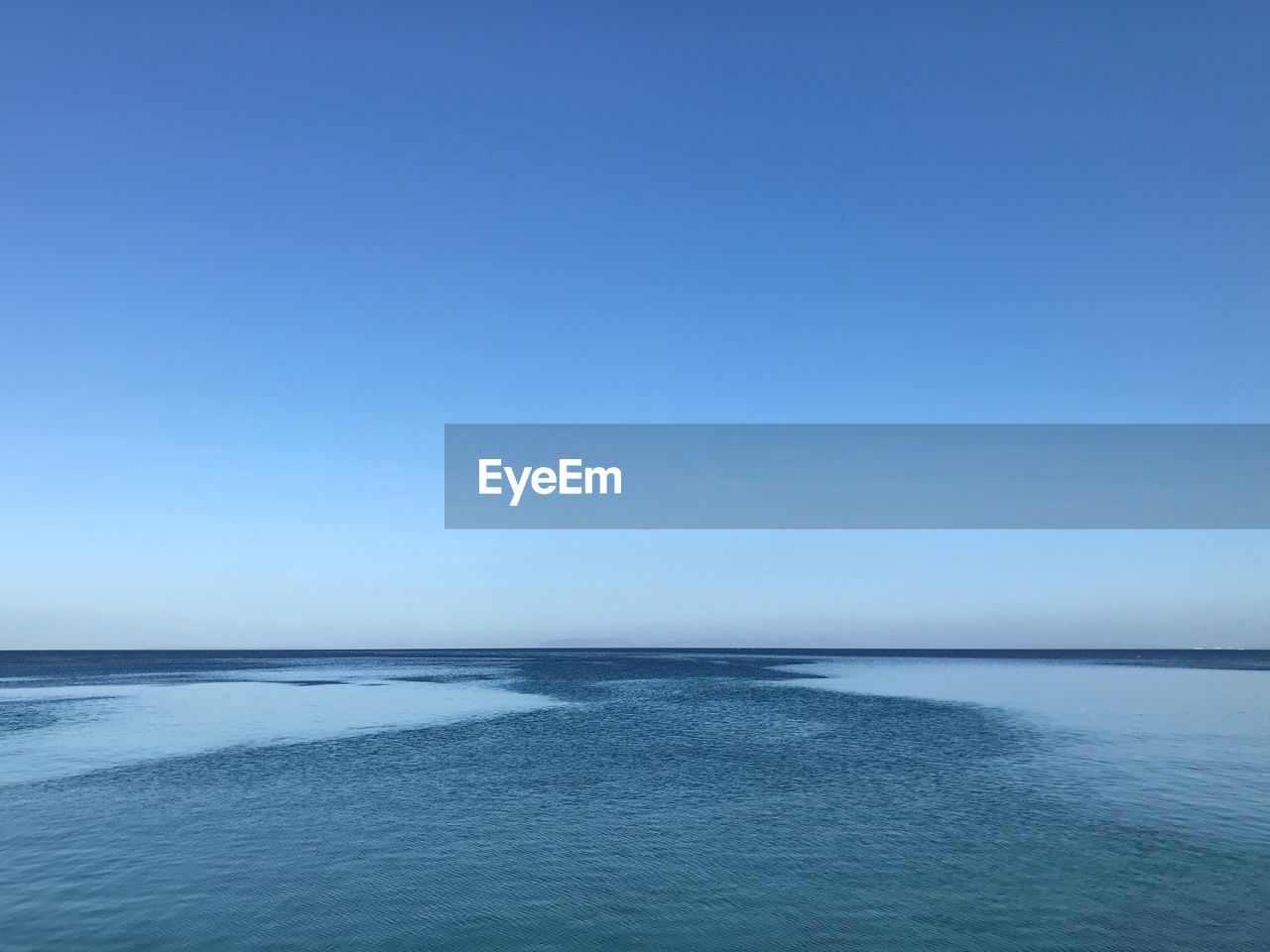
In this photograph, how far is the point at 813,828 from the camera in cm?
2681

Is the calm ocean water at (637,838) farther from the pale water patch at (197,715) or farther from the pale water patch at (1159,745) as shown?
the pale water patch at (197,715)

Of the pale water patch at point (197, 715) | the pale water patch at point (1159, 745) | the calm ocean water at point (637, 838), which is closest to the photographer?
the calm ocean water at point (637, 838)

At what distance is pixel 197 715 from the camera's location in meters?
64.1

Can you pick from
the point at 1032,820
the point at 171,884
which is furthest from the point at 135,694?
the point at 1032,820

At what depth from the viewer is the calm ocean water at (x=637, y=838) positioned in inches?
738

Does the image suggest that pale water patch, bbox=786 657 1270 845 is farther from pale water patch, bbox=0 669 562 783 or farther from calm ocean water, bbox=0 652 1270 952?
pale water patch, bbox=0 669 562 783

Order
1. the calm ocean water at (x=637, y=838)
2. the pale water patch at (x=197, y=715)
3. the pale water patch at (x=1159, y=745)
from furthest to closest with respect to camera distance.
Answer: the pale water patch at (x=197, y=715) → the pale water patch at (x=1159, y=745) → the calm ocean water at (x=637, y=838)

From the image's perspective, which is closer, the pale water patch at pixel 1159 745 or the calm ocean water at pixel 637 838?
the calm ocean water at pixel 637 838

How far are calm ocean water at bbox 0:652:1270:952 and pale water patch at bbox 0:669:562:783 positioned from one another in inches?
25.4

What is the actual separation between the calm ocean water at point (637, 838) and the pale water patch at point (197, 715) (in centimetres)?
65

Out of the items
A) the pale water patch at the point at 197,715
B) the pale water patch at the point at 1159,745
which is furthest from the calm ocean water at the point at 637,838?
the pale water patch at the point at 197,715

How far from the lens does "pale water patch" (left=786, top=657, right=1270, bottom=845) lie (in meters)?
30.4

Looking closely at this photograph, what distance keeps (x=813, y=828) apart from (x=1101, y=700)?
68.1 meters

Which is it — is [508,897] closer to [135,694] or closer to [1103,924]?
[1103,924]
